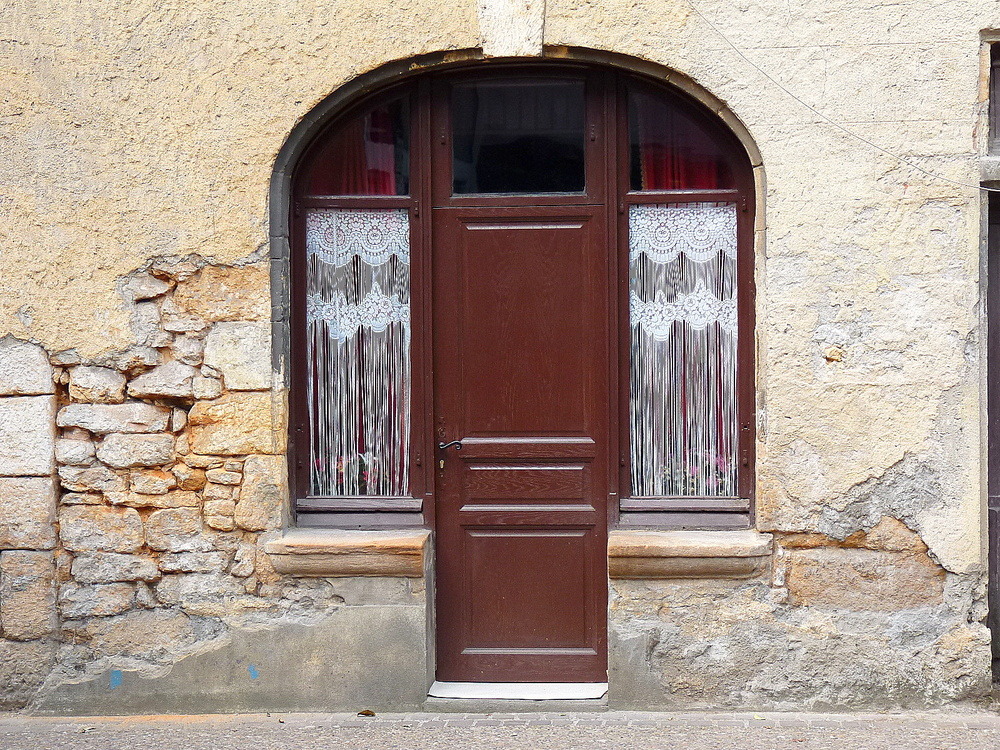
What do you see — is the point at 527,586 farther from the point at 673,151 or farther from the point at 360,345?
the point at 673,151

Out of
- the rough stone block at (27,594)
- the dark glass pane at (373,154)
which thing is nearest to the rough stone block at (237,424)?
the rough stone block at (27,594)

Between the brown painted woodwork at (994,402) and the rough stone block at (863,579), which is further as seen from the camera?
the brown painted woodwork at (994,402)

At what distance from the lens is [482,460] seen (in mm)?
4582

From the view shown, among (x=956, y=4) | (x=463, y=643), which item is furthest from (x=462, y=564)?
(x=956, y=4)

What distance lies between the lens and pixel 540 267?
4.54 meters

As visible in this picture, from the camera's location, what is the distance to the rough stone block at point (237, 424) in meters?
4.39

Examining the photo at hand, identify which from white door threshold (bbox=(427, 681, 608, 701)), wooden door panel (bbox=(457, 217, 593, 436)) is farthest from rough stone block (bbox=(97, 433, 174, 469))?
white door threshold (bbox=(427, 681, 608, 701))

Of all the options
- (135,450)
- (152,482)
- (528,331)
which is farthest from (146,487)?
(528,331)

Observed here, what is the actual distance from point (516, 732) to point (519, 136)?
2492mm

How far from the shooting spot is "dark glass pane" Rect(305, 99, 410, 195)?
15.1ft

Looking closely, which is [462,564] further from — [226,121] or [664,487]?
[226,121]

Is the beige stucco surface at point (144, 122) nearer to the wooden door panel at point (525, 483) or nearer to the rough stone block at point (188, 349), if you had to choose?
the rough stone block at point (188, 349)

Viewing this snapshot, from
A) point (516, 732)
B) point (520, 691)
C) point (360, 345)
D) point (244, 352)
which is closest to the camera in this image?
point (516, 732)

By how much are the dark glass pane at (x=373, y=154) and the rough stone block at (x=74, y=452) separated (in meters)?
1.44
